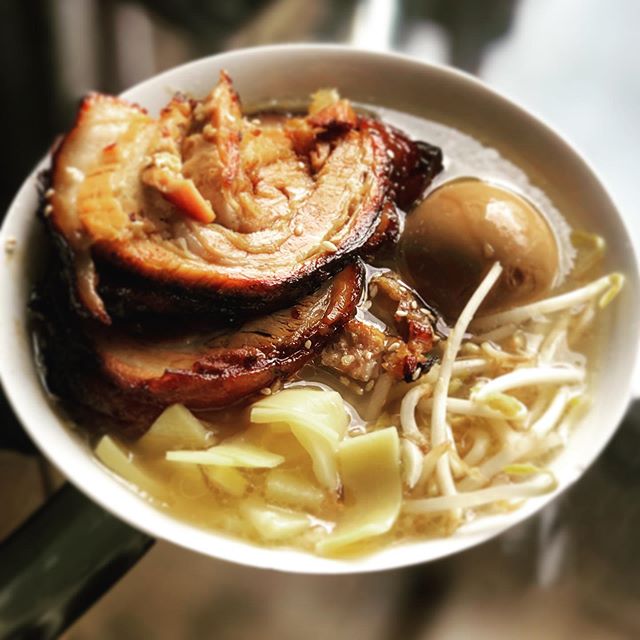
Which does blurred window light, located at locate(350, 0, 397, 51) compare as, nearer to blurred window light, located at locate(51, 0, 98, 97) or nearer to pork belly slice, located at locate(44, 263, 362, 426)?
blurred window light, located at locate(51, 0, 98, 97)

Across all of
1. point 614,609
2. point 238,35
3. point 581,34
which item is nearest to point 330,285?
point 614,609

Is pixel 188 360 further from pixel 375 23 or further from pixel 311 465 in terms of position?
pixel 375 23

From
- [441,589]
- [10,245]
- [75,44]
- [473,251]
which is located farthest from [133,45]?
[441,589]

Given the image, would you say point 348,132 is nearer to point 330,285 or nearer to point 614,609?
point 330,285

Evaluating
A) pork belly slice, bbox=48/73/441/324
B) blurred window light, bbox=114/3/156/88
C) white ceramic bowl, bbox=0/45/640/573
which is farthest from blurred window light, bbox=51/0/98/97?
pork belly slice, bbox=48/73/441/324

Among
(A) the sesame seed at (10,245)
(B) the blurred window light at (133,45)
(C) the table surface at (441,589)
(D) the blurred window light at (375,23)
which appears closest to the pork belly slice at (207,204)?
→ (A) the sesame seed at (10,245)

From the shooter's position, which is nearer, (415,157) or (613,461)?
(415,157)
